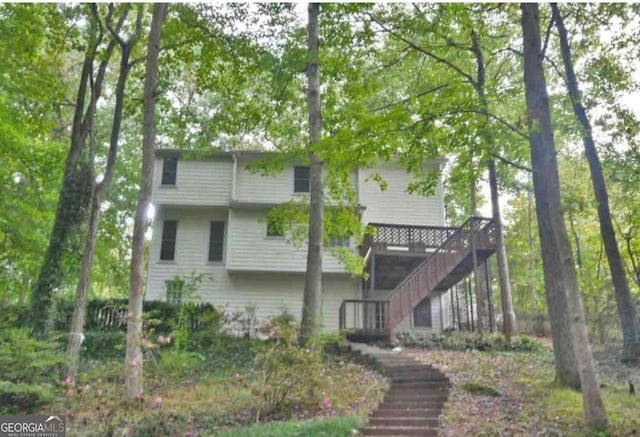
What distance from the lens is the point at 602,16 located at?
Result: 11414 mm

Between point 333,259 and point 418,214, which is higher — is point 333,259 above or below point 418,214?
below

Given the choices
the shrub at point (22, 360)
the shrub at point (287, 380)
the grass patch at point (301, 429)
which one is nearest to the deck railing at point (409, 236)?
the shrub at point (287, 380)

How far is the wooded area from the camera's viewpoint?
26.3 ft

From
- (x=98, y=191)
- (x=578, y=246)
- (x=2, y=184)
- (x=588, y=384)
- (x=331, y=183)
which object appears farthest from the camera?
(x=578, y=246)

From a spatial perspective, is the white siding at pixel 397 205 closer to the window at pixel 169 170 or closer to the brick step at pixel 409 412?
the window at pixel 169 170

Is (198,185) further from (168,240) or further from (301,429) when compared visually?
(301,429)

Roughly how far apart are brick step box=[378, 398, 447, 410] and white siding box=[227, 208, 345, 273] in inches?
357

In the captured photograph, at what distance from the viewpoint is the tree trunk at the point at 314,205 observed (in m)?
10.7

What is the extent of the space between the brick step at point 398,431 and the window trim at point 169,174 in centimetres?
1364

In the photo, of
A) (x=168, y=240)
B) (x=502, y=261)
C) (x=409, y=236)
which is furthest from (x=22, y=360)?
(x=502, y=261)

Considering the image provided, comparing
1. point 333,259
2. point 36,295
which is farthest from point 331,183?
point 36,295

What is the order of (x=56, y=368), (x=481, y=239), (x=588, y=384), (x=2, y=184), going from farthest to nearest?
1. (x=481, y=239)
2. (x=2, y=184)
3. (x=56, y=368)
4. (x=588, y=384)

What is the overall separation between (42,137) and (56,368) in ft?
33.6

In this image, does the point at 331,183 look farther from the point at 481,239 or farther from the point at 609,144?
the point at 609,144
